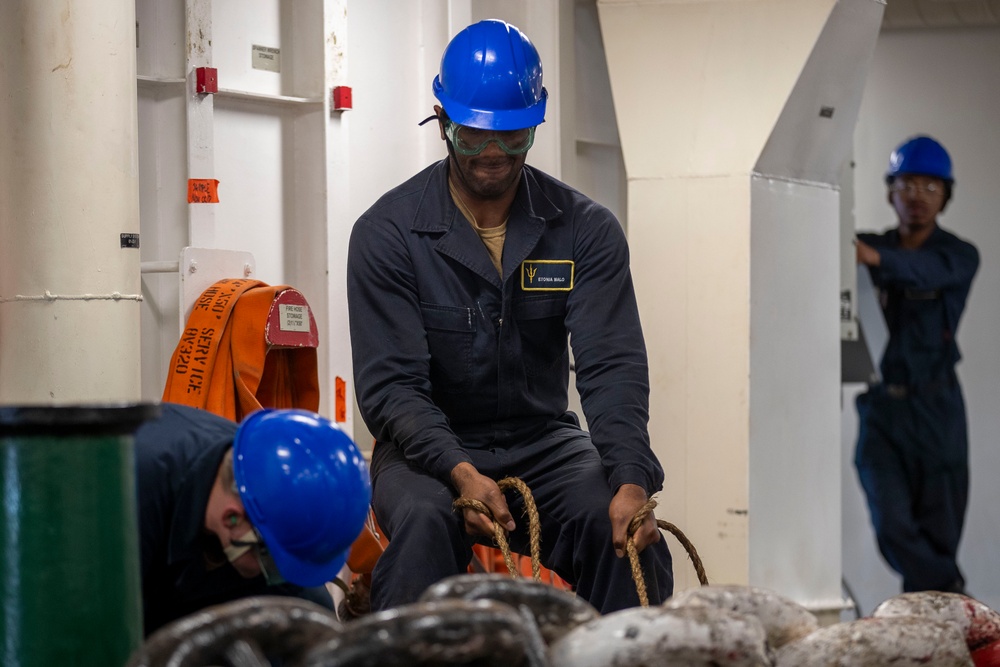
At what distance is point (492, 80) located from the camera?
311cm

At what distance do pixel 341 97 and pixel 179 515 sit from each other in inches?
95.8

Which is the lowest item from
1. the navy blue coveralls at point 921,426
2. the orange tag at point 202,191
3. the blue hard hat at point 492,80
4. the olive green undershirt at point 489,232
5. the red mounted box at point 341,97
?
the navy blue coveralls at point 921,426

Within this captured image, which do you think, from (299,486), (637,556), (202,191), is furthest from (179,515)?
(202,191)

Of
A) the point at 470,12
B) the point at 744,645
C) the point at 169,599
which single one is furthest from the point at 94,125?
the point at 744,645

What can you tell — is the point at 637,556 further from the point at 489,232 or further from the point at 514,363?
the point at 489,232

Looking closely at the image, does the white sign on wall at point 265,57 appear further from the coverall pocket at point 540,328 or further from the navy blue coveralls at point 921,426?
the navy blue coveralls at point 921,426

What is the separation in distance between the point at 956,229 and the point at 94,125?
5.26 m

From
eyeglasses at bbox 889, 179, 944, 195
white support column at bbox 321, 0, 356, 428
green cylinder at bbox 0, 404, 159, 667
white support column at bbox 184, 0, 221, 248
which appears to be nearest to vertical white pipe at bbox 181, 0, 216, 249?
white support column at bbox 184, 0, 221, 248

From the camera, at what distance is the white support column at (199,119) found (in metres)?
3.98

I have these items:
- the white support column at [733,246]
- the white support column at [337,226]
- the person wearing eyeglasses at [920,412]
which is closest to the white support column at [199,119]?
the white support column at [337,226]

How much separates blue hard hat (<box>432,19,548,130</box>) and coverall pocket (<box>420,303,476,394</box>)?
0.46 metres

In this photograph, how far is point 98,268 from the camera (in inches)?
130

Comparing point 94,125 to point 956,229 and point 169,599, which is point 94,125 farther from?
point 956,229

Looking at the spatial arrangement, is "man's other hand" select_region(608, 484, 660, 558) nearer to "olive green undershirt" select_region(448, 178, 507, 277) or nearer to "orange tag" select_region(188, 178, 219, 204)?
"olive green undershirt" select_region(448, 178, 507, 277)
